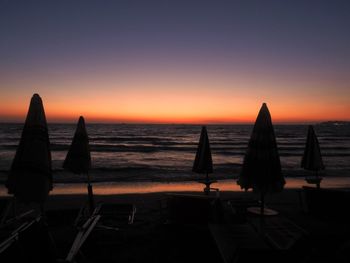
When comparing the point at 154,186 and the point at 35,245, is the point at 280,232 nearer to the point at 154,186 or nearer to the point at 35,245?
the point at 35,245

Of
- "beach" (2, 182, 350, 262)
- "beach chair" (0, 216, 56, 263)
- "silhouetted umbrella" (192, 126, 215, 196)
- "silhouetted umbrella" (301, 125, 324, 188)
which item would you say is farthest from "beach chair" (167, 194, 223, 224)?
"silhouetted umbrella" (301, 125, 324, 188)

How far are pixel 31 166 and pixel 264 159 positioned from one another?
159 inches

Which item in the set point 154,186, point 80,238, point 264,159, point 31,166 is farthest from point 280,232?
point 154,186

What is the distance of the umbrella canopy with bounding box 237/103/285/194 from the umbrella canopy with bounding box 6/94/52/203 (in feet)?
12.1

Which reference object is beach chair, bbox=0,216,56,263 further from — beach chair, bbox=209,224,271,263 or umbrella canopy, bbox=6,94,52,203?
beach chair, bbox=209,224,271,263

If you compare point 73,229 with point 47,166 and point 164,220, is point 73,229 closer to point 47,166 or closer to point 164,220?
point 164,220

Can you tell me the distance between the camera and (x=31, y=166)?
4668 millimetres

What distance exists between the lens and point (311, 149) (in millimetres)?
10367

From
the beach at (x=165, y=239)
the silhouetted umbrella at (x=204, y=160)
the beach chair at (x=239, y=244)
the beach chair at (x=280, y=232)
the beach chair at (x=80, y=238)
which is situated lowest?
the beach at (x=165, y=239)

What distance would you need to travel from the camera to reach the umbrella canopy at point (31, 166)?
4.67 m

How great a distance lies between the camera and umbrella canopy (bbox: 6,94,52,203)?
4672 mm

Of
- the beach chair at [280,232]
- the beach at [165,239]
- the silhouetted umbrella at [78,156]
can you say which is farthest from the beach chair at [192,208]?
the silhouetted umbrella at [78,156]

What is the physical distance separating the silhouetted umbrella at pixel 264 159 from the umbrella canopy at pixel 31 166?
3674 millimetres

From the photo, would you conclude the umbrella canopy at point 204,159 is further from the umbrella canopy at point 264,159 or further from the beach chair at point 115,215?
the umbrella canopy at point 264,159
